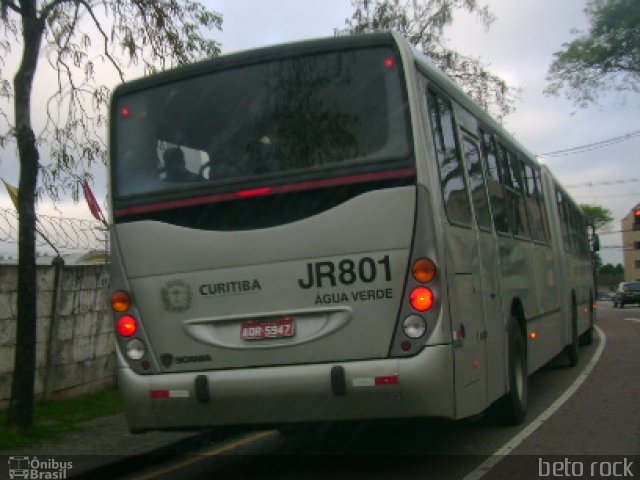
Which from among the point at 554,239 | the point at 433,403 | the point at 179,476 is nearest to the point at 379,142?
the point at 433,403

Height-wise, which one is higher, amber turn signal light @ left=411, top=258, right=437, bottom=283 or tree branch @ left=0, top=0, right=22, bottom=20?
tree branch @ left=0, top=0, right=22, bottom=20

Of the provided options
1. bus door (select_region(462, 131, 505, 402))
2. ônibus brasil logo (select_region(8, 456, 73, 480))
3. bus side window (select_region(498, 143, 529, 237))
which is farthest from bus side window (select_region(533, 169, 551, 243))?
ônibus brasil logo (select_region(8, 456, 73, 480))

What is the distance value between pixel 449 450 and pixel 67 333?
5.57 metres

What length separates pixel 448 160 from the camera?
6496 mm

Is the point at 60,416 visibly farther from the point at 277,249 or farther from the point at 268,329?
the point at 277,249

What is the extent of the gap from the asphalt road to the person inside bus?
8.07 feet

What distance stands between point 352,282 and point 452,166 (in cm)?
145

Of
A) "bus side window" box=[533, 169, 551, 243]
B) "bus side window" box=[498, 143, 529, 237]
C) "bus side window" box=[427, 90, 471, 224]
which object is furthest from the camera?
"bus side window" box=[533, 169, 551, 243]

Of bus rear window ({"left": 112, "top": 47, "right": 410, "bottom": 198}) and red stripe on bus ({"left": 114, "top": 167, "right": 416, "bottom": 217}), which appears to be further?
bus rear window ({"left": 112, "top": 47, "right": 410, "bottom": 198})

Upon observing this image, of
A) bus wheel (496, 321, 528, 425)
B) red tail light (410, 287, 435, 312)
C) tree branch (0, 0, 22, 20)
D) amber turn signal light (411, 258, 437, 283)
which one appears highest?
tree branch (0, 0, 22, 20)

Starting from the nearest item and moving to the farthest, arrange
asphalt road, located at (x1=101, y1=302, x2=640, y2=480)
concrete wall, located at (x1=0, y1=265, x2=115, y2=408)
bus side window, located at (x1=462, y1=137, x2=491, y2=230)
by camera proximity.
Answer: asphalt road, located at (x1=101, y1=302, x2=640, y2=480), bus side window, located at (x1=462, y1=137, x2=491, y2=230), concrete wall, located at (x1=0, y1=265, x2=115, y2=408)

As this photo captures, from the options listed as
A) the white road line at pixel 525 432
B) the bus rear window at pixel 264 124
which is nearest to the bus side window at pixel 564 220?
the white road line at pixel 525 432

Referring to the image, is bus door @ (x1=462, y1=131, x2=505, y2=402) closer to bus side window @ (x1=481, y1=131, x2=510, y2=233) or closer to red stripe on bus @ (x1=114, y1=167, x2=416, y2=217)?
bus side window @ (x1=481, y1=131, x2=510, y2=233)

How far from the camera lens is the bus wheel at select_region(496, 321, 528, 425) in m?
8.04
